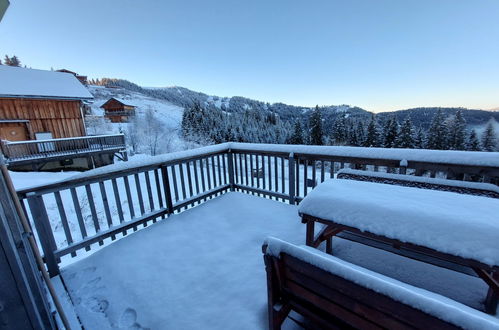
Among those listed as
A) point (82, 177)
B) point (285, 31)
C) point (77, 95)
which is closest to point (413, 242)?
point (82, 177)

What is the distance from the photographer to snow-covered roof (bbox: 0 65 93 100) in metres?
11.3

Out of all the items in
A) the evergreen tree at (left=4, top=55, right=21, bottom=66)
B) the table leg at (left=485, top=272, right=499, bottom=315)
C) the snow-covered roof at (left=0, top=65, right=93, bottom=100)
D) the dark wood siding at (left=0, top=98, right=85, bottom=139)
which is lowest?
the table leg at (left=485, top=272, right=499, bottom=315)

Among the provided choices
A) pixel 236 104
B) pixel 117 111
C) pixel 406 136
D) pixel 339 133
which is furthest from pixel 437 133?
pixel 236 104

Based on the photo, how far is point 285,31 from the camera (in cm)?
839

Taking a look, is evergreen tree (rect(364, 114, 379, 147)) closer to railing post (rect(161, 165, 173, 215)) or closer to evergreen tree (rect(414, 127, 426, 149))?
evergreen tree (rect(414, 127, 426, 149))

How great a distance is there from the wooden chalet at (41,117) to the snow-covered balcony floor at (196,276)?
12114mm

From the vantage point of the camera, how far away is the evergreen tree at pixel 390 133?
→ 23.0m

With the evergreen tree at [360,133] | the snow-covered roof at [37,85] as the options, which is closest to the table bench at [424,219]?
the snow-covered roof at [37,85]

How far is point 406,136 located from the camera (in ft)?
71.8

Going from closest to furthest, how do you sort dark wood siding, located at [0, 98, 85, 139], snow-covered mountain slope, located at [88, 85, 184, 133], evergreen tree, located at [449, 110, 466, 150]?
dark wood siding, located at [0, 98, 85, 139] < evergreen tree, located at [449, 110, 466, 150] < snow-covered mountain slope, located at [88, 85, 184, 133]

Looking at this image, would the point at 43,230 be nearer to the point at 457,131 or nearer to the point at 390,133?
the point at 390,133

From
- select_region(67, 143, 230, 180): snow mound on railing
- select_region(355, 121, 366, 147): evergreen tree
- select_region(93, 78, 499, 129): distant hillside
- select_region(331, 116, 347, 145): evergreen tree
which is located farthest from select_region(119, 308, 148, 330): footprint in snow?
select_region(93, 78, 499, 129): distant hillside

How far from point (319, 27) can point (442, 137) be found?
21504 mm

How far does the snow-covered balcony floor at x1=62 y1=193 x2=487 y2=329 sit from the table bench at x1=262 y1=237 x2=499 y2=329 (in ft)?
2.02
